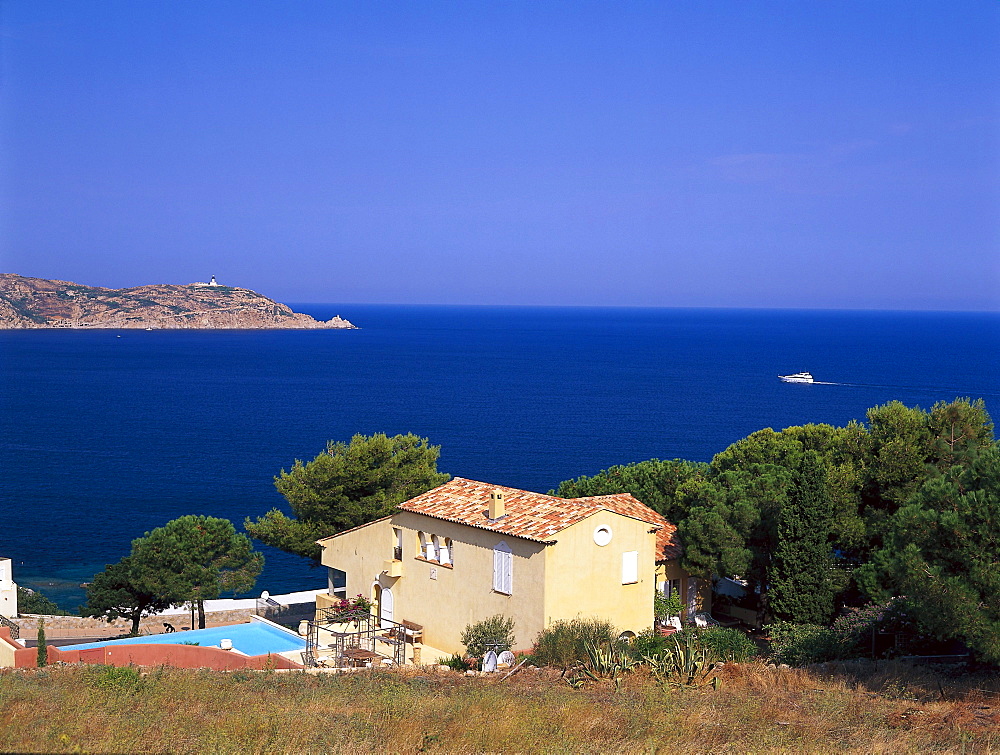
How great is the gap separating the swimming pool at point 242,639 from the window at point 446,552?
141 inches

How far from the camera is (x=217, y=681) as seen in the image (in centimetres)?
1292

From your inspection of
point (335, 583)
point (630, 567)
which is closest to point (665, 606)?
point (630, 567)

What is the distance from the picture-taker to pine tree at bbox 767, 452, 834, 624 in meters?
21.4

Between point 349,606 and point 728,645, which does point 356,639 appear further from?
point 728,645

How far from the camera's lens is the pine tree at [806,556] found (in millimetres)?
21391

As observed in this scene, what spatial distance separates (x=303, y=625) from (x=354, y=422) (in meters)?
66.3

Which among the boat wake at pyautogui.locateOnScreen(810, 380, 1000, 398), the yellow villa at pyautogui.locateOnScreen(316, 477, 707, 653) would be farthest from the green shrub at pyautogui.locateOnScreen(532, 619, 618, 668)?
the boat wake at pyautogui.locateOnScreen(810, 380, 1000, 398)

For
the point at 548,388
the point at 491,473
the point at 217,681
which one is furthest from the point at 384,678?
the point at 548,388

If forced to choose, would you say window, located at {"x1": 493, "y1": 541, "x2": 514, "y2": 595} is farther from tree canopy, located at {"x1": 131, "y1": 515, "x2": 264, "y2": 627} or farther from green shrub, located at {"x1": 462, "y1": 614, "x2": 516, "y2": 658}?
tree canopy, located at {"x1": 131, "y1": 515, "x2": 264, "y2": 627}

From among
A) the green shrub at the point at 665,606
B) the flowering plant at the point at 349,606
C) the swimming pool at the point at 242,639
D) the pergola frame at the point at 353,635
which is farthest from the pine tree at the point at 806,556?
the swimming pool at the point at 242,639

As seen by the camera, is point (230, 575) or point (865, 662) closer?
point (865, 662)

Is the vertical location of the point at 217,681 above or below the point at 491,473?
above

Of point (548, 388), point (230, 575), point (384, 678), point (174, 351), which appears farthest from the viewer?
point (174, 351)

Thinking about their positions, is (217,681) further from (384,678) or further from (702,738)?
(702,738)
